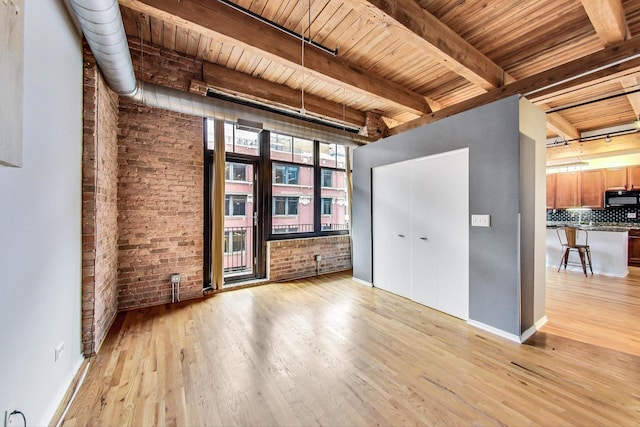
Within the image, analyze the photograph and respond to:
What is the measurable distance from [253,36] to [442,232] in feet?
11.2

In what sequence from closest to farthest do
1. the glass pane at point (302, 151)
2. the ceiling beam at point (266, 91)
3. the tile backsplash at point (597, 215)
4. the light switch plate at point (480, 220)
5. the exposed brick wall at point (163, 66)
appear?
the light switch plate at point (480, 220) → the exposed brick wall at point (163, 66) → the ceiling beam at point (266, 91) → the glass pane at point (302, 151) → the tile backsplash at point (597, 215)

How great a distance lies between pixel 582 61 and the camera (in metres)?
3.03

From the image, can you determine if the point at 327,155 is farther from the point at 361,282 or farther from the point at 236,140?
the point at 361,282

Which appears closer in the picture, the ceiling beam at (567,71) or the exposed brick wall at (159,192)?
the ceiling beam at (567,71)

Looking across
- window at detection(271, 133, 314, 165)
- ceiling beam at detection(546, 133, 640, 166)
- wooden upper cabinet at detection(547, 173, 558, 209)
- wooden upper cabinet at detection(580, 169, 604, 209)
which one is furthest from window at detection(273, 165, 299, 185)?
wooden upper cabinet at detection(580, 169, 604, 209)

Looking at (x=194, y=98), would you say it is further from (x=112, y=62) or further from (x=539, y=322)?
(x=539, y=322)

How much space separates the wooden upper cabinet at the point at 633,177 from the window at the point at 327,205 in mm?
7556

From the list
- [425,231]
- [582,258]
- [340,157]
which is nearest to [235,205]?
[340,157]

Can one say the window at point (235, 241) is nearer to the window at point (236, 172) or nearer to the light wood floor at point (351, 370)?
the window at point (236, 172)

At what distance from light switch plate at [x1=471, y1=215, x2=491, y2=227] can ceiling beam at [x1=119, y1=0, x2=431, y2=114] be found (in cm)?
255

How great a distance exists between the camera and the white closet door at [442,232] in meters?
3.15

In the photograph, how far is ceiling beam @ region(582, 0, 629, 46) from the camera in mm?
2299

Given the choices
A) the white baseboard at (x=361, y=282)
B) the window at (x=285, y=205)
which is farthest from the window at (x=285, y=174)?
the white baseboard at (x=361, y=282)

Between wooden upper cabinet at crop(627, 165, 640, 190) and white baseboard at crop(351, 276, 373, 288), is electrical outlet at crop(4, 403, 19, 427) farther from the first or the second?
wooden upper cabinet at crop(627, 165, 640, 190)
